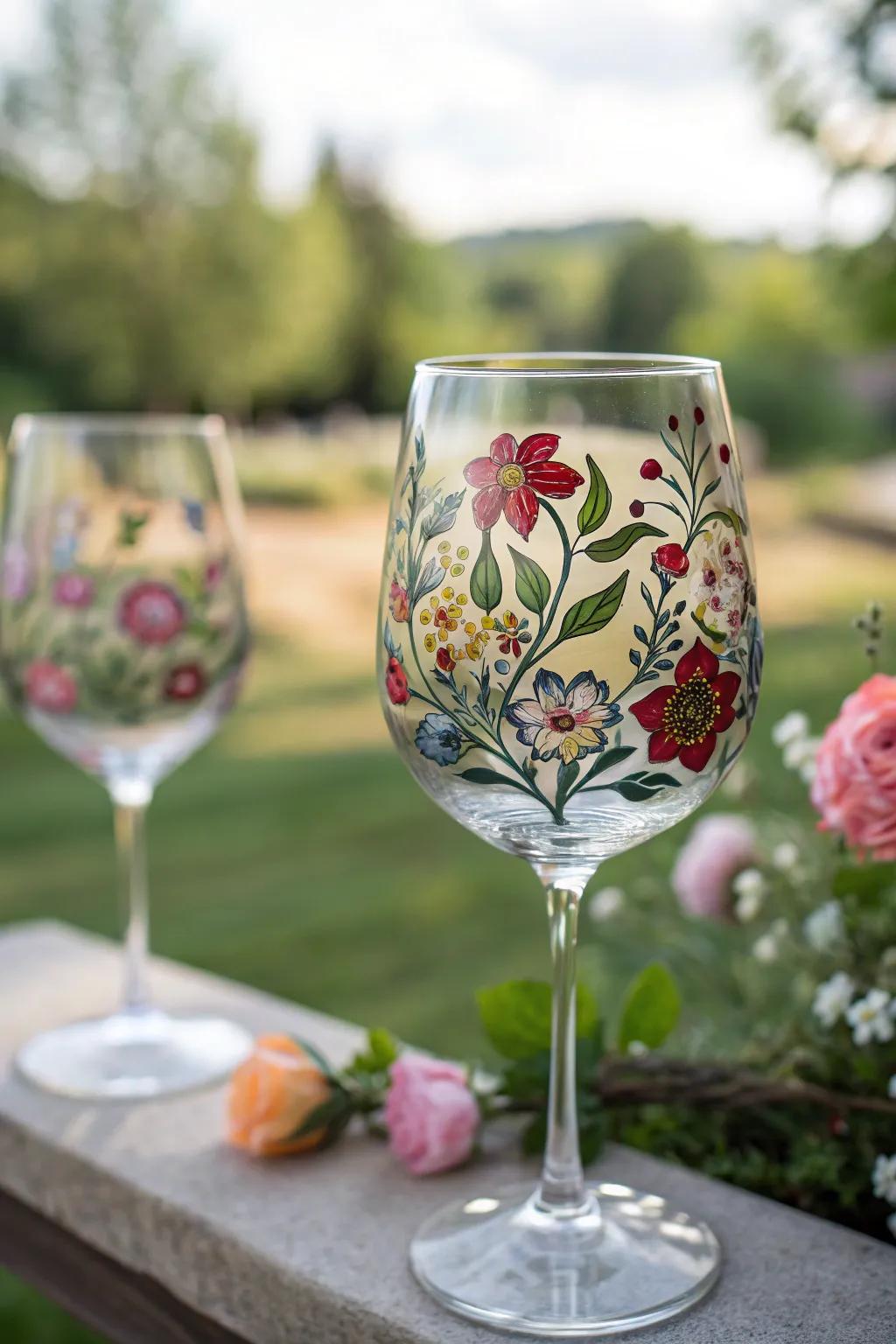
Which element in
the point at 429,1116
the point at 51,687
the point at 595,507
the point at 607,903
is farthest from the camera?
the point at 607,903

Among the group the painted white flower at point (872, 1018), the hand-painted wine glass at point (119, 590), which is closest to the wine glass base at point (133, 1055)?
the hand-painted wine glass at point (119, 590)

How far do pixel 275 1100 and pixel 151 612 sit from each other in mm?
366

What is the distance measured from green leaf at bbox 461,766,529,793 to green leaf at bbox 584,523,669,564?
12 cm

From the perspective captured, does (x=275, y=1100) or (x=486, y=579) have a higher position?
(x=486, y=579)

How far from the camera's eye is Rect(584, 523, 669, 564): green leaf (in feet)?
2.19

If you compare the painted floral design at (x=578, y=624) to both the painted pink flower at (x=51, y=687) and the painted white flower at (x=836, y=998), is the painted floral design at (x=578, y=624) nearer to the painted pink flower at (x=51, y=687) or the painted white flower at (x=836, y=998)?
the painted white flower at (x=836, y=998)

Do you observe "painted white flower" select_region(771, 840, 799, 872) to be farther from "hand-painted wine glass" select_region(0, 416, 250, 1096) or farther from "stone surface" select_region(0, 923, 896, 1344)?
"hand-painted wine glass" select_region(0, 416, 250, 1096)

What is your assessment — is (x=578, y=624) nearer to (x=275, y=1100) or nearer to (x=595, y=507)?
(x=595, y=507)

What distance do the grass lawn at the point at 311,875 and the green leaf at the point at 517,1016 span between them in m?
0.72

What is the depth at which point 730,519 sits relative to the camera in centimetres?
70

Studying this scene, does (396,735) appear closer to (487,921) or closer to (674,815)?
(674,815)

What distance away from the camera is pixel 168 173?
543 inches

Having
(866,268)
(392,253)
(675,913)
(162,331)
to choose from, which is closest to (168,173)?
(162,331)

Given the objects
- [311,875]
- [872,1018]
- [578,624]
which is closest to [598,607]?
[578,624]
